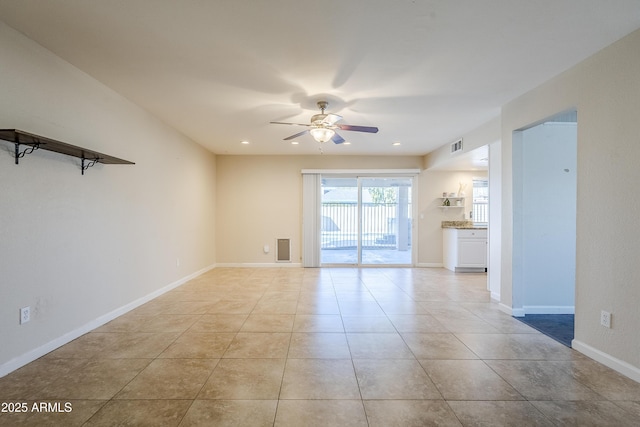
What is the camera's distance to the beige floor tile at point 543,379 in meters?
1.89

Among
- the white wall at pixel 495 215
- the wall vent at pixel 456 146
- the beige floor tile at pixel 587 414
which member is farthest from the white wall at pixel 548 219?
the beige floor tile at pixel 587 414

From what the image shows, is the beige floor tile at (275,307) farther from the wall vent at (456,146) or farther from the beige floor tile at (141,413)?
the wall vent at (456,146)

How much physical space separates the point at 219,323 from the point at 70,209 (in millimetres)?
1805

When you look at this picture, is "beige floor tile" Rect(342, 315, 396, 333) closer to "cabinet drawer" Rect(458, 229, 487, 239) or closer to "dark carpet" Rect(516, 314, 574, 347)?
"dark carpet" Rect(516, 314, 574, 347)

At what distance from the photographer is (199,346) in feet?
8.47

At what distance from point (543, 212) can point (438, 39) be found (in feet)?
8.37

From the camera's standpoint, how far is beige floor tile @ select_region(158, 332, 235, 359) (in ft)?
7.93

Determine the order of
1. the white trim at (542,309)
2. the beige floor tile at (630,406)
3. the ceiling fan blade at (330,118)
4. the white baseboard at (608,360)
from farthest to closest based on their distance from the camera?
the white trim at (542,309) < the ceiling fan blade at (330,118) < the white baseboard at (608,360) < the beige floor tile at (630,406)

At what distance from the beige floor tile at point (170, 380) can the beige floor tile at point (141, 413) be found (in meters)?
0.06

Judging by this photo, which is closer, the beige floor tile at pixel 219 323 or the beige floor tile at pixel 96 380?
the beige floor tile at pixel 96 380

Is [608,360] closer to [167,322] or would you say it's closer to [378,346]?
[378,346]

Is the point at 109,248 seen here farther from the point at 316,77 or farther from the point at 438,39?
the point at 438,39

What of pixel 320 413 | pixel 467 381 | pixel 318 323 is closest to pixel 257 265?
pixel 318 323

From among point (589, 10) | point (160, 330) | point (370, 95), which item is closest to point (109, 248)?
point (160, 330)
